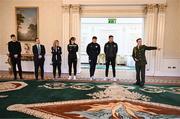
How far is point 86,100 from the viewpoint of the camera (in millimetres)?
5570

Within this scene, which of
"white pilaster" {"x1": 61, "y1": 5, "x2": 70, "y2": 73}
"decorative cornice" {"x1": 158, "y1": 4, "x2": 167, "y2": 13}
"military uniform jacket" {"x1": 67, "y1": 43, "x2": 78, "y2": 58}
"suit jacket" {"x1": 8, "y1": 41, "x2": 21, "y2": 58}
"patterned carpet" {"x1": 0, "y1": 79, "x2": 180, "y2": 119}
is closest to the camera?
"patterned carpet" {"x1": 0, "y1": 79, "x2": 180, "y2": 119}

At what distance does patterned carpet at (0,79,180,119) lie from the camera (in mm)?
4549

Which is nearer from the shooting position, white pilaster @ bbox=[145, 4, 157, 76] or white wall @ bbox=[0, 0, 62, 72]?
white pilaster @ bbox=[145, 4, 157, 76]

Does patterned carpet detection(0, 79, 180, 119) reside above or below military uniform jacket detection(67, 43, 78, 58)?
below

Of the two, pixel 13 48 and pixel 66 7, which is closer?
pixel 13 48

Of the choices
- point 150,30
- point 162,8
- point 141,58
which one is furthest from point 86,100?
point 162,8

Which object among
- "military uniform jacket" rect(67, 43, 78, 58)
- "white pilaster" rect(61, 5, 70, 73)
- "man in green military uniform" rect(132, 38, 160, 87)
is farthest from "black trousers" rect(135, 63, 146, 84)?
"white pilaster" rect(61, 5, 70, 73)

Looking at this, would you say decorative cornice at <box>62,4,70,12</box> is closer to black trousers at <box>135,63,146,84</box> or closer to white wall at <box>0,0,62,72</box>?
white wall at <box>0,0,62,72</box>

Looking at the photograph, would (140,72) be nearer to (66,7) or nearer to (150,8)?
(150,8)

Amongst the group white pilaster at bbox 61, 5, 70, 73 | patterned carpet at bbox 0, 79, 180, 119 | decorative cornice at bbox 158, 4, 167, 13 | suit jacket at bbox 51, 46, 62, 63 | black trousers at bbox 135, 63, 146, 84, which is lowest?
patterned carpet at bbox 0, 79, 180, 119

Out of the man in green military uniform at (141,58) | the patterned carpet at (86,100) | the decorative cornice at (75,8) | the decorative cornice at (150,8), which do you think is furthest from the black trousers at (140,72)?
the decorative cornice at (75,8)

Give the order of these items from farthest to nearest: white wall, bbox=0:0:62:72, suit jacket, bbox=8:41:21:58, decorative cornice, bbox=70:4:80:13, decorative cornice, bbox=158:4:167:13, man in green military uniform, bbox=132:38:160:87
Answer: white wall, bbox=0:0:62:72 < decorative cornice, bbox=70:4:80:13 < decorative cornice, bbox=158:4:167:13 < suit jacket, bbox=8:41:21:58 < man in green military uniform, bbox=132:38:160:87

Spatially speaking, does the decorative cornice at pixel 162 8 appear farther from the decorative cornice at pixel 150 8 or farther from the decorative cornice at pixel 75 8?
the decorative cornice at pixel 75 8

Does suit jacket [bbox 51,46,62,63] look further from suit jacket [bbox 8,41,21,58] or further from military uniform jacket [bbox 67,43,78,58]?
suit jacket [bbox 8,41,21,58]
